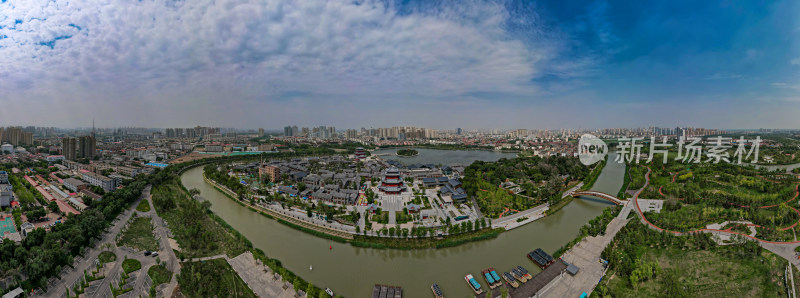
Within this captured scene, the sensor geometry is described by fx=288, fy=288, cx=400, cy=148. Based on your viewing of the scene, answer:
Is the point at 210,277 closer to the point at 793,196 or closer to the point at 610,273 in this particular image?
the point at 610,273

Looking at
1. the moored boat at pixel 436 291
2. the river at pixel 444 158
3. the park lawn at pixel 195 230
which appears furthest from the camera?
the river at pixel 444 158

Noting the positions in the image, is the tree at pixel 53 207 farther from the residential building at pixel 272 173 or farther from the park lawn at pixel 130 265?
the residential building at pixel 272 173

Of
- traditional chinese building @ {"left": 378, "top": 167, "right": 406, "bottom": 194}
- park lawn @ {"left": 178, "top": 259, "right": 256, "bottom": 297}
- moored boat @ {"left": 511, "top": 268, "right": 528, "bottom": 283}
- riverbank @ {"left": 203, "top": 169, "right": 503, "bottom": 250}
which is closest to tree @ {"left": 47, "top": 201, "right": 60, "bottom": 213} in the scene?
park lawn @ {"left": 178, "top": 259, "right": 256, "bottom": 297}

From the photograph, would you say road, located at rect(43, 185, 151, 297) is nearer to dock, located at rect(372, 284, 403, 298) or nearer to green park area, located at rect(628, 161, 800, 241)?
dock, located at rect(372, 284, 403, 298)

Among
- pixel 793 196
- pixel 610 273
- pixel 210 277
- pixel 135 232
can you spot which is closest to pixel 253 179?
pixel 135 232

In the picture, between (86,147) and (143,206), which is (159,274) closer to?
(143,206)

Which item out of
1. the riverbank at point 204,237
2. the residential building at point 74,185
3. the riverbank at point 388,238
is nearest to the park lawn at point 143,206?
the riverbank at point 204,237
